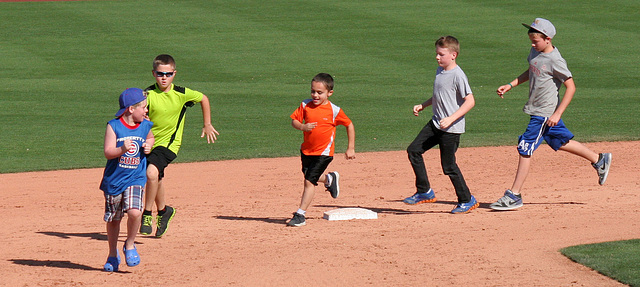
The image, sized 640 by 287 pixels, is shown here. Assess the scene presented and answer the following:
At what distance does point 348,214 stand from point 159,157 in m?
2.29

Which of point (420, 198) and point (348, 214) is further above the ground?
point (420, 198)

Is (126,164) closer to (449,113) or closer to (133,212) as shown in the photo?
(133,212)

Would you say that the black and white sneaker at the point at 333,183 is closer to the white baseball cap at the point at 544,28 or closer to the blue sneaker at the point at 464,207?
the blue sneaker at the point at 464,207

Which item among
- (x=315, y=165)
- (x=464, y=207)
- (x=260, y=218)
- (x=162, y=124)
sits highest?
(x=162, y=124)

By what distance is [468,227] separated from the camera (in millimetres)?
9078

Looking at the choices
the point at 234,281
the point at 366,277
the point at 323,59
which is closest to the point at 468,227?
the point at 366,277

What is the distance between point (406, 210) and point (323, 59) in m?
17.2

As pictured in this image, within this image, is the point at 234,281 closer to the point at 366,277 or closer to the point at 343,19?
the point at 366,277

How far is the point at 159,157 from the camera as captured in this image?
28.9 ft

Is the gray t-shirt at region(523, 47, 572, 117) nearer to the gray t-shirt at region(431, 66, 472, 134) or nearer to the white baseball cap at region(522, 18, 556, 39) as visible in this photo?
the white baseball cap at region(522, 18, 556, 39)

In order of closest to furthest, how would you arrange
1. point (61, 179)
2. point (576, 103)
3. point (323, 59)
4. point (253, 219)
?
point (253, 219) → point (61, 179) → point (576, 103) → point (323, 59)

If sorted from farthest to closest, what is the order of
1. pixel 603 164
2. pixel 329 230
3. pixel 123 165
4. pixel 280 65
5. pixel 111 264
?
pixel 280 65, pixel 603 164, pixel 329 230, pixel 111 264, pixel 123 165

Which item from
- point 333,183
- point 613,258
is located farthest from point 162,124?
point 613,258

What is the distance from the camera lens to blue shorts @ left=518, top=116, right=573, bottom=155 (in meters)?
9.69
